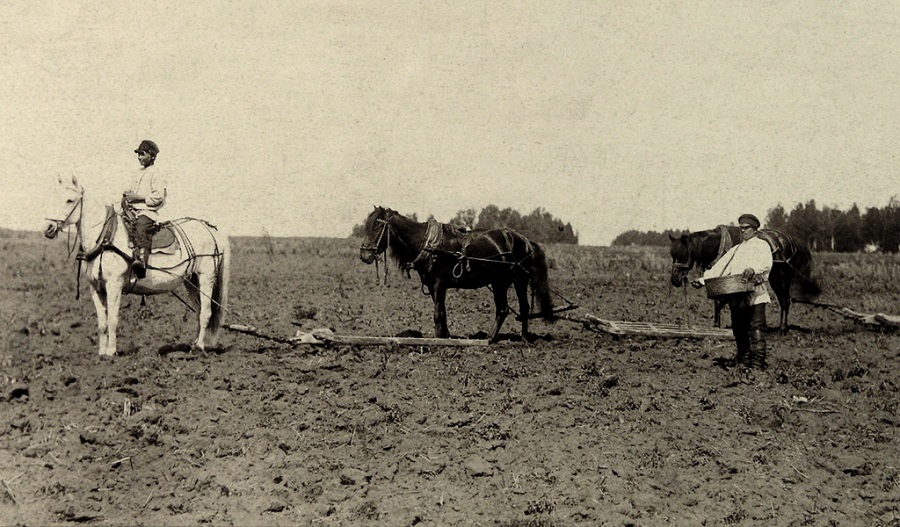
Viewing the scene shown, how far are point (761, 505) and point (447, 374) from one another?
3.79m

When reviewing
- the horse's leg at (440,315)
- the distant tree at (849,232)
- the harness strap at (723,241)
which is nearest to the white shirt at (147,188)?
the horse's leg at (440,315)

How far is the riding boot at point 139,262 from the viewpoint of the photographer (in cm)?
859

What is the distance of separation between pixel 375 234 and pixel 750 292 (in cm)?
508

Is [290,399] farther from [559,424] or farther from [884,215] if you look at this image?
Answer: [884,215]

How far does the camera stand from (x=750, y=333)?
917cm

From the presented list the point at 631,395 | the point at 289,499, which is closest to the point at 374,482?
the point at 289,499

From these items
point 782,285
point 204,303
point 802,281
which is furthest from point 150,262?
A: point 802,281

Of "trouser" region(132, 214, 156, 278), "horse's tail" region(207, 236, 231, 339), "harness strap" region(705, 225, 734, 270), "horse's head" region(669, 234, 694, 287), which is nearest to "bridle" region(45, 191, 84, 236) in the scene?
"trouser" region(132, 214, 156, 278)

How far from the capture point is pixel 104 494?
6.02m

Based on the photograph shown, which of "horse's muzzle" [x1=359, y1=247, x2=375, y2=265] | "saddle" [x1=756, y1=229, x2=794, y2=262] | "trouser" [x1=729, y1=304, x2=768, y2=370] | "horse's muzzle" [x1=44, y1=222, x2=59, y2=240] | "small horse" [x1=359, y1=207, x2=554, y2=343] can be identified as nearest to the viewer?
"horse's muzzle" [x1=44, y1=222, x2=59, y2=240]

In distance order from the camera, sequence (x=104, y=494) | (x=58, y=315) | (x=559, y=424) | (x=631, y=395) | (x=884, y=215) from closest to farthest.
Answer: (x=104, y=494) → (x=559, y=424) → (x=631, y=395) → (x=58, y=315) → (x=884, y=215)

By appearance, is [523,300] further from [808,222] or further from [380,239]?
[808,222]

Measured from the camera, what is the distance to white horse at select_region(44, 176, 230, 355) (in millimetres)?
8398

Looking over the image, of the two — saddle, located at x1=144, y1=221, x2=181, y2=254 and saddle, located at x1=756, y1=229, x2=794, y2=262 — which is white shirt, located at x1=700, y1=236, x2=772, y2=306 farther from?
saddle, located at x1=144, y1=221, x2=181, y2=254
